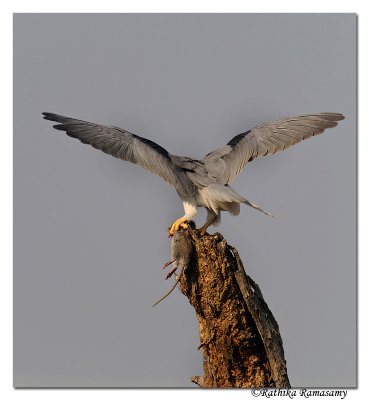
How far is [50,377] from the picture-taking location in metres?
8.45

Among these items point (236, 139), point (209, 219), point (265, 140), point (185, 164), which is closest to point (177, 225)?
point (209, 219)

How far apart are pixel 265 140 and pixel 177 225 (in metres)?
1.56

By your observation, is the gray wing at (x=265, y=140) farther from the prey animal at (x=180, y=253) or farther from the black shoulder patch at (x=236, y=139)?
the prey animal at (x=180, y=253)

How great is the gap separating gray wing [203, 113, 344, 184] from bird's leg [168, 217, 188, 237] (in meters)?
0.63

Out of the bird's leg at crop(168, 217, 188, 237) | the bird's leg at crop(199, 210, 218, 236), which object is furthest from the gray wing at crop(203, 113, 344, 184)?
the bird's leg at crop(168, 217, 188, 237)

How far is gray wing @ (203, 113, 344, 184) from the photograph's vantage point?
327 inches

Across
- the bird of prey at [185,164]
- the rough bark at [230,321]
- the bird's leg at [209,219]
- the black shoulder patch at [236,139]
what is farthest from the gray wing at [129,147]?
the black shoulder patch at [236,139]

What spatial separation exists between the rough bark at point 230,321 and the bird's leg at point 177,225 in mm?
296

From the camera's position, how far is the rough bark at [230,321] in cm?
741

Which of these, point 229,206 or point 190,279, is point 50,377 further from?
point 229,206

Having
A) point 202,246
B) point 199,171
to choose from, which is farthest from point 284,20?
point 202,246

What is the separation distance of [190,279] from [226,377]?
3.58 ft

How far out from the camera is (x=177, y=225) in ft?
26.4

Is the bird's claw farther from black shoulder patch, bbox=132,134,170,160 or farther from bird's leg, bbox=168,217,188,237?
black shoulder patch, bbox=132,134,170,160
